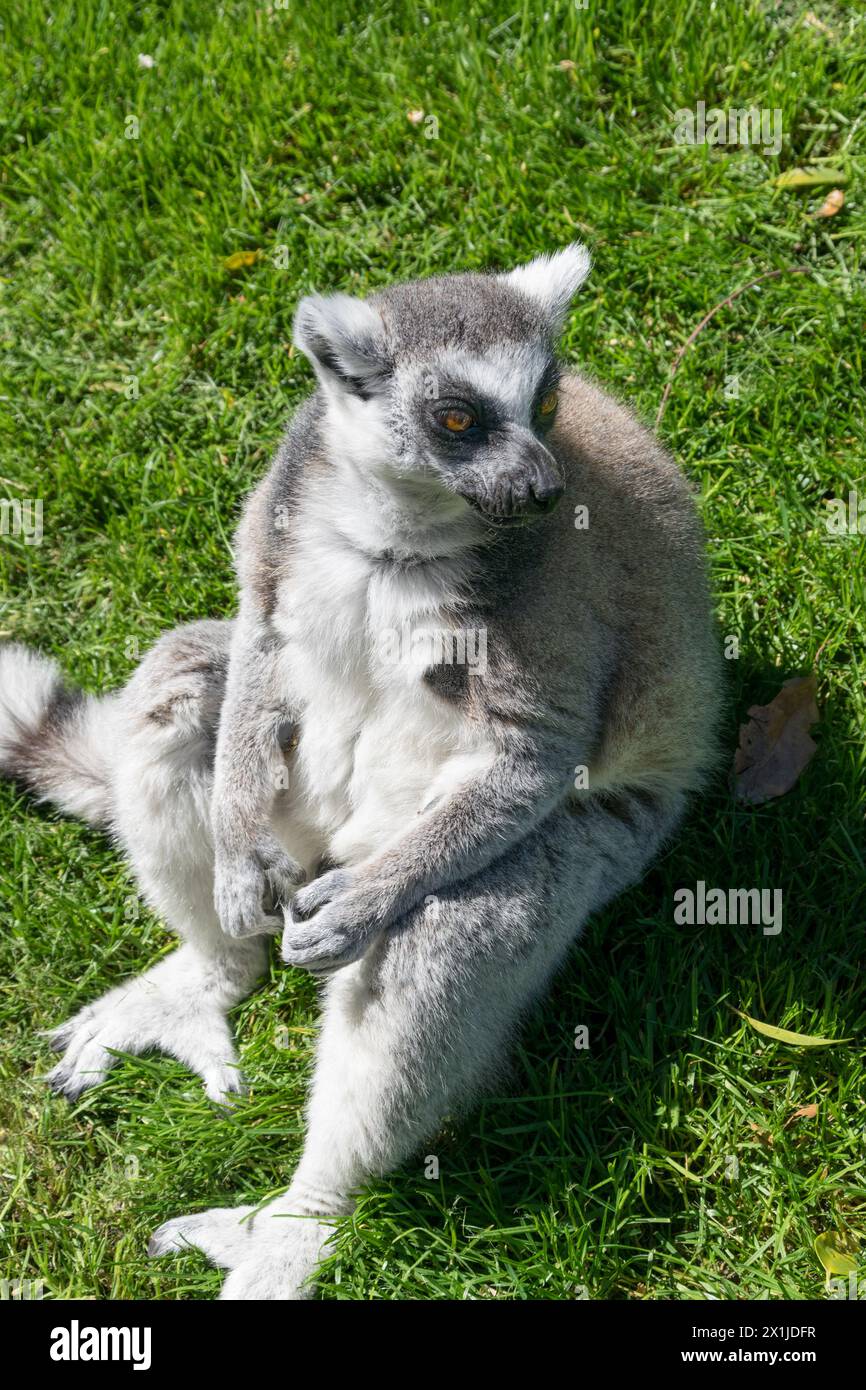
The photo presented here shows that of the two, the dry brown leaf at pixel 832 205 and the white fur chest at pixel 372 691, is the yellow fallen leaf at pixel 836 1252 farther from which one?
the dry brown leaf at pixel 832 205

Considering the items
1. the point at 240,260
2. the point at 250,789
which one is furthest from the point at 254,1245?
the point at 240,260

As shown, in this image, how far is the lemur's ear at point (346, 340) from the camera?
397cm

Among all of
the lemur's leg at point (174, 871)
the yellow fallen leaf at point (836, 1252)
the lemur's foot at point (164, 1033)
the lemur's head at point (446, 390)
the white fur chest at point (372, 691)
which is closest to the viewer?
the lemur's head at point (446, 390)

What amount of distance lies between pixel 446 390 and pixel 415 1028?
71.3 inches

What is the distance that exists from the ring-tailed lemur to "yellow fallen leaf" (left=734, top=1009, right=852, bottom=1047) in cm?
64

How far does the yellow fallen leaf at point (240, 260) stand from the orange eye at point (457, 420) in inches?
114

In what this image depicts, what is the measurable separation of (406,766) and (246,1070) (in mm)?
1366

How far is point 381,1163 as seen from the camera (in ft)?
13.9

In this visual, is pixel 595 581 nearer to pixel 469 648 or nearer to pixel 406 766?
pixel 469 648

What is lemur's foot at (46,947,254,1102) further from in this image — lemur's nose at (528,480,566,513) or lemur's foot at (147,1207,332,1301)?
lemur's nose at (528,480,566,513)

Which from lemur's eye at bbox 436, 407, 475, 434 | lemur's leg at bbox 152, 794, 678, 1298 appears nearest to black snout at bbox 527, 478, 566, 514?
lemur's eye at bbox 436, 407, 475, 434

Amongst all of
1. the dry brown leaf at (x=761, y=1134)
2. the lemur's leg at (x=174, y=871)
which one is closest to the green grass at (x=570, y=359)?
the dry brown leaf at (x=761, y=1134)
